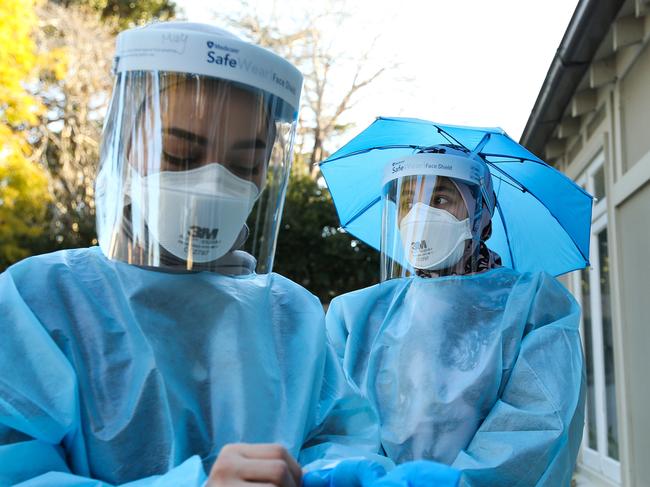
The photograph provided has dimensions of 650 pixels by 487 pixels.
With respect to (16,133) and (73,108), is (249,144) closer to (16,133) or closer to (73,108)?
(16,133)

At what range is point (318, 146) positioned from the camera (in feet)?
60.3

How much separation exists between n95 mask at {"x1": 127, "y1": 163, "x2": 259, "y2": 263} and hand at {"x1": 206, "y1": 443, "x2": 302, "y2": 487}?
47cm

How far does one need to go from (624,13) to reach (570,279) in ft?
12.6

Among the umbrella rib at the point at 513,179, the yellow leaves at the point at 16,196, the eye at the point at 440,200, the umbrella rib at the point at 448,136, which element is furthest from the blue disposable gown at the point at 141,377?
the yellow leaves at the point at 16,196

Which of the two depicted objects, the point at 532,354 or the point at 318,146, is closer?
the point at 532,354

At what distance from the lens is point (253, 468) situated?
1228 millimetres

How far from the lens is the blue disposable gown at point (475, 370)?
96.0 inches

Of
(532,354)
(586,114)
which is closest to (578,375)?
(532,354)

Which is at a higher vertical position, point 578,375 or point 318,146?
point 318,146

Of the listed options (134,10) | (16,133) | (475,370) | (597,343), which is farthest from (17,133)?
(475,370)

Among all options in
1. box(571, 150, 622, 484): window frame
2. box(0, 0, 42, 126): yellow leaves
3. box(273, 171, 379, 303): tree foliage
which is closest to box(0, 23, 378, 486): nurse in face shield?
box(571, 150, 622, 484): window frame

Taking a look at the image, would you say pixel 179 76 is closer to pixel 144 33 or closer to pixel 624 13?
pixel 144 33

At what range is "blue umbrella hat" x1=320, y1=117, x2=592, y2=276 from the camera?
3.51 meters

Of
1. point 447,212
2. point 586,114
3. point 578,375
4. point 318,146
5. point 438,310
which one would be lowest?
point 578,375
